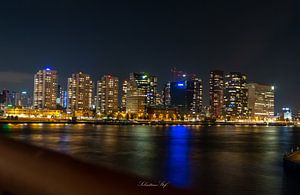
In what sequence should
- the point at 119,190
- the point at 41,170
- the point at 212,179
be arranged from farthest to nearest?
1. the point at 212,179
2. the point at 41,170
3. the point at 119,190

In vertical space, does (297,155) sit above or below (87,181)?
below

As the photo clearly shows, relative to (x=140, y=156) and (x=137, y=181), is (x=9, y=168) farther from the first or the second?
(x=140, y=156)

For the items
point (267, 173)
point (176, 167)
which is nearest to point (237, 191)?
point (267, 173)

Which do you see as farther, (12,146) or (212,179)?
(212,179)

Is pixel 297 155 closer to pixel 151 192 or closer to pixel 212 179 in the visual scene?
pixel 212 179

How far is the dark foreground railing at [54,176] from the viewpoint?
1424 mm

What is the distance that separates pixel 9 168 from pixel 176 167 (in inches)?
1639

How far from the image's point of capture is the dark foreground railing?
142 centimetres

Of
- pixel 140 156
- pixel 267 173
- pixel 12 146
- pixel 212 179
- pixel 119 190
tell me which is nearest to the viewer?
pixel 119 190

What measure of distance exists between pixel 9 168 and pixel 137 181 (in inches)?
21.9

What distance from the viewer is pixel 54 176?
5.14ft

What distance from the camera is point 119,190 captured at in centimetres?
138

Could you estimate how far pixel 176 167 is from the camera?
141ft

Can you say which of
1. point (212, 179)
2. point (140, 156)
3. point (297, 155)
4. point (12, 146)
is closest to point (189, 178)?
point (212, 179)
